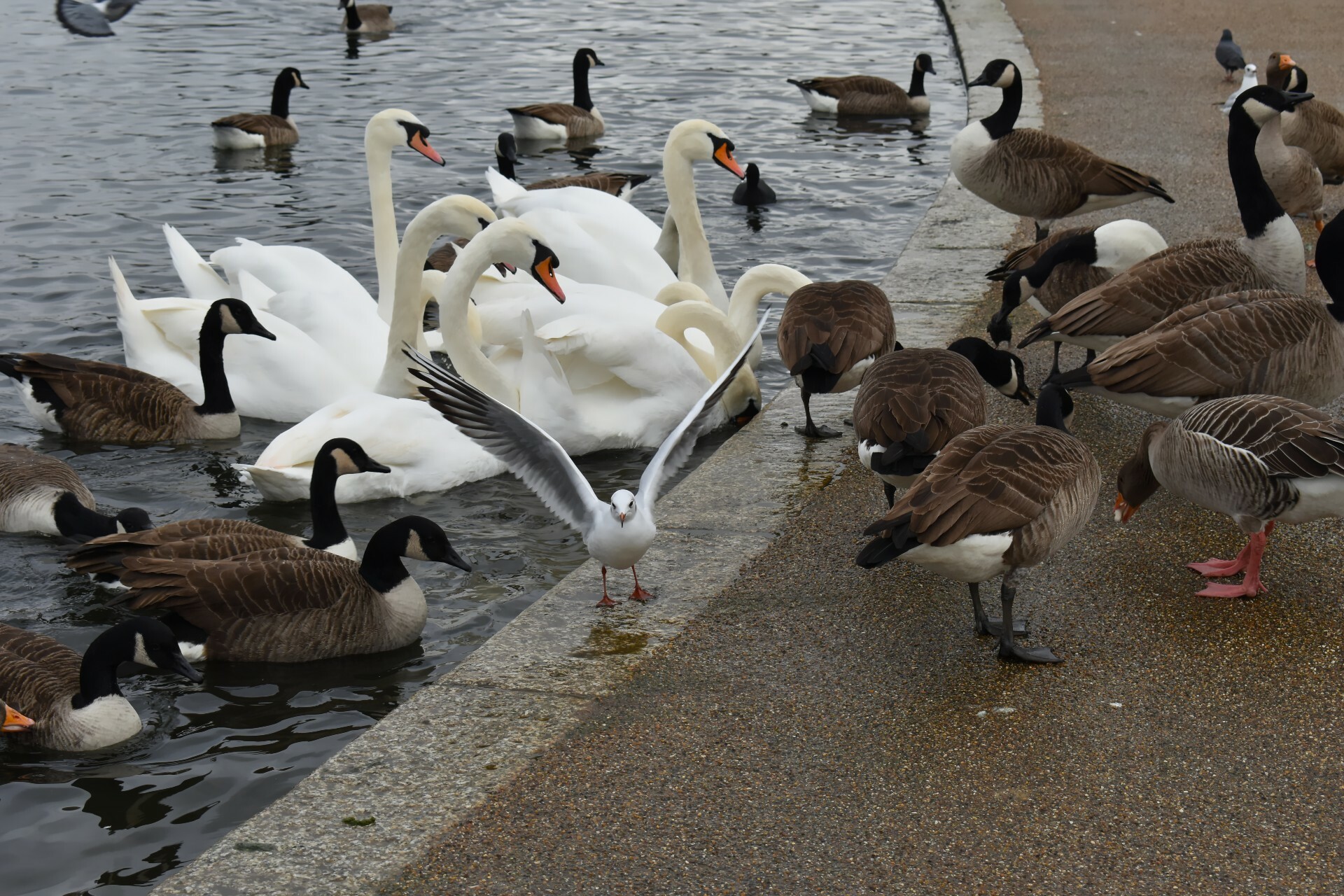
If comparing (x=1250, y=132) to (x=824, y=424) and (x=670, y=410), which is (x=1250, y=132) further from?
(x=670, y=410)

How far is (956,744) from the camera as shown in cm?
405

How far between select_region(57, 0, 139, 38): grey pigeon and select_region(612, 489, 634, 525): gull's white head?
5697 millimetres

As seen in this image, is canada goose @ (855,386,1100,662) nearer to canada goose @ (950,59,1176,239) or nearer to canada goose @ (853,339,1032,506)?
canada goose @ (853,339,1032,506)

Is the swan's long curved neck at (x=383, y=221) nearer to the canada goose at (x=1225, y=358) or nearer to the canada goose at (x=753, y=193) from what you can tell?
the canada goose at (x=753, y=193)

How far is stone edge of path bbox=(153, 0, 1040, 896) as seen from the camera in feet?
11.7

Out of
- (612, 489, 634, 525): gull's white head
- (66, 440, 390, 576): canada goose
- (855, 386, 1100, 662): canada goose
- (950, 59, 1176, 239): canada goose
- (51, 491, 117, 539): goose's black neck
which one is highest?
(950, 59, 1176, 239): canada goose

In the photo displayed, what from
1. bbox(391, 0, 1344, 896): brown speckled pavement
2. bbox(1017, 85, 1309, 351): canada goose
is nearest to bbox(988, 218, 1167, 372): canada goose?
bbox(1017, 85, 1309, 351): canada goose

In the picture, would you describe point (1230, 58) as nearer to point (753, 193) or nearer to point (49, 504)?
point (753, 193)

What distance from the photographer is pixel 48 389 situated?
7.57m

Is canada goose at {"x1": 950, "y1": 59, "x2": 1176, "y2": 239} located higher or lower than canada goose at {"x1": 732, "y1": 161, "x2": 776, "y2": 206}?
higher

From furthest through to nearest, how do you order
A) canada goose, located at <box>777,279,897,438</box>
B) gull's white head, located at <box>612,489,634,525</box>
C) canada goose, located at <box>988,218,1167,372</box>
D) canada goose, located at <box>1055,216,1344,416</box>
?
canada goose, located at <box>988,218,1167,372</box>
canada goose, located at <box>777,279,897,438</box>
canada goose, located at <box>1055,216,1344,416</box>
gull's white head, located at <box>612,489,634,525</box>

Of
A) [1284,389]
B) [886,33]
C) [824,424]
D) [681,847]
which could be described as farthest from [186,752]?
[886,33]

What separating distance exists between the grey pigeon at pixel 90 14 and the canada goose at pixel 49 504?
11.2 ft

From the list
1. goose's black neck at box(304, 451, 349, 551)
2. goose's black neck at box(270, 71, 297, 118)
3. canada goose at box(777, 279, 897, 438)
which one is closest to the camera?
goose's black neck at box(304, 451, 349, 551)
